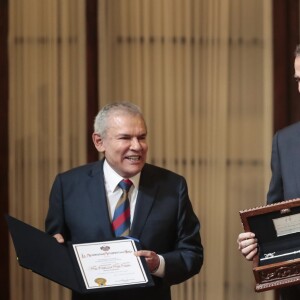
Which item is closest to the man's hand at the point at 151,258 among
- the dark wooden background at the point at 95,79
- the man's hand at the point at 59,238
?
the man's hand at the point at 59,238

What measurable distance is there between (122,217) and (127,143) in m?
0.29

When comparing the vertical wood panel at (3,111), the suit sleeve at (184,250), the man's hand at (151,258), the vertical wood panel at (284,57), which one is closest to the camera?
the man's hand at (151,258)

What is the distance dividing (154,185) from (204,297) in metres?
1.80

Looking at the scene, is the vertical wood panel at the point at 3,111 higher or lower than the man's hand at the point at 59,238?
higher

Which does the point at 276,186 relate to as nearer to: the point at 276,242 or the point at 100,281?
the point at 276,242

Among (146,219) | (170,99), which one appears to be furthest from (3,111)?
(146,219)

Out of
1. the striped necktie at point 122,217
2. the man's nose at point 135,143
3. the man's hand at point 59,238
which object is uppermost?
the man's nose at point 135,143

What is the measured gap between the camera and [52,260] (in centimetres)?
264

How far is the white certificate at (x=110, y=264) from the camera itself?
266cm

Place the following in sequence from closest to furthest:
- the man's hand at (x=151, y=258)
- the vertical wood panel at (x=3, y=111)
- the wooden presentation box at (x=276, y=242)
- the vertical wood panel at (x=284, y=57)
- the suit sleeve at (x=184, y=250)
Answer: the wooden presentation box at (x=276, y=242) < the man's hand at (x=151, y=258) < the suit sleeve at (x=184, y=250) < the vertical wood panel at (x=3, y=111) < the vertical wood panel at (x=284, y=57)

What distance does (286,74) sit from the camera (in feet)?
14.9

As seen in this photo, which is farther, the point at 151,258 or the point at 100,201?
the point at 100,201

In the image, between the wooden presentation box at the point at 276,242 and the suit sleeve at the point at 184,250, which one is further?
the suit sleeve at the point at 184,250

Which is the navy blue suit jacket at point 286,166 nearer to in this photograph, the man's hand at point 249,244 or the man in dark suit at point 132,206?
the man's hand at point 249,244
